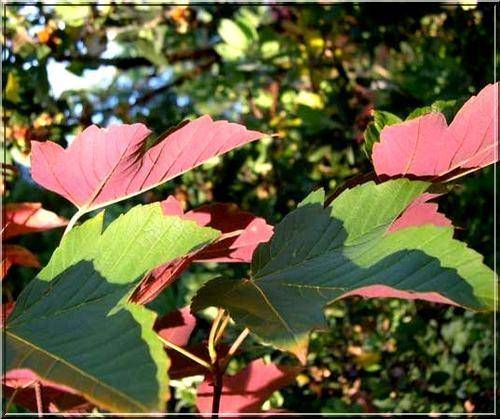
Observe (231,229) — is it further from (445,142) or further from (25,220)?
(25,220)

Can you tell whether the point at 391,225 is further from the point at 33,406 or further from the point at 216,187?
the point at 216,187

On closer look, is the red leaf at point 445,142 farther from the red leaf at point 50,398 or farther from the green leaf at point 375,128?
the red leaf at point 50,398

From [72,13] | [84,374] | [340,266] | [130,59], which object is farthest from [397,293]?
[130,59]

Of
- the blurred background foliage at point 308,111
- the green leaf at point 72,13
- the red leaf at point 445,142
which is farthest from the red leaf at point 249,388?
the green leaf at point 72,13

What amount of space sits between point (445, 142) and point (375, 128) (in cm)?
11

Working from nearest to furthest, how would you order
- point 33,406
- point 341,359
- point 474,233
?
point 33,406, point 474,233, point 341,359

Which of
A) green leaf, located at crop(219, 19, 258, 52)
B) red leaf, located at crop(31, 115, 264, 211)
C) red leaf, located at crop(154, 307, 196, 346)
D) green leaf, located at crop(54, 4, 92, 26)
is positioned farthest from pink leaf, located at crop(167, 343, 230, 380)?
green leaf, located at crop(219, 19, 258, 52)

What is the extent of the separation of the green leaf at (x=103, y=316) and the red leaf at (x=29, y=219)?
12.8 inches

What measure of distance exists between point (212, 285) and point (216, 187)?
1.35m

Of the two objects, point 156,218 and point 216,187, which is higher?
point 156,218

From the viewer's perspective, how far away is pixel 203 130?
1.70ft

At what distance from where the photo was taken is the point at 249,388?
2.31 ft

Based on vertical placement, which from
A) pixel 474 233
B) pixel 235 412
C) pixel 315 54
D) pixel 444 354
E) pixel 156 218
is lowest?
pixel 444 354

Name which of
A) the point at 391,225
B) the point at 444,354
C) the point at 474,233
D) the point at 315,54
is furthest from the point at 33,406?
the point at 315,54
